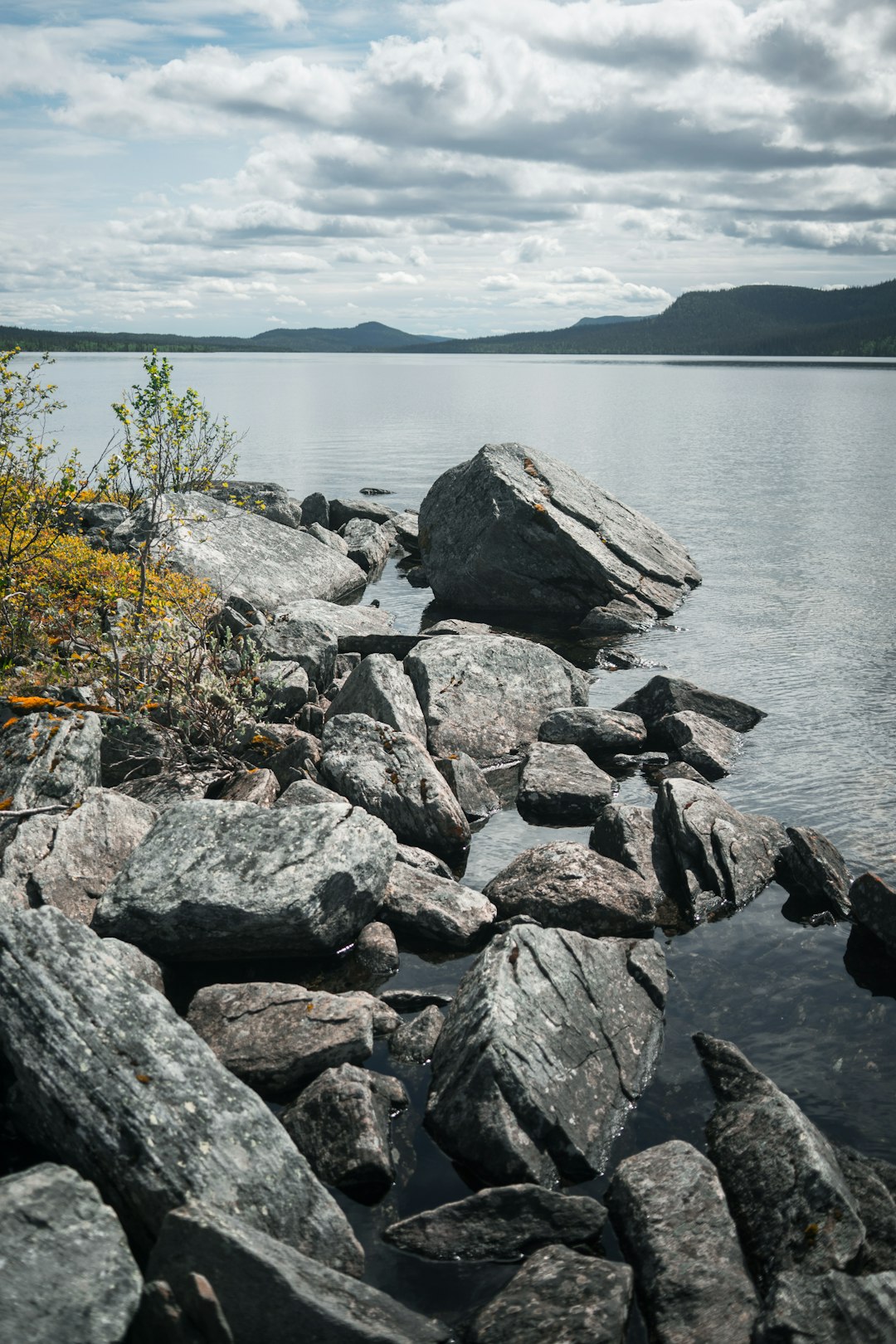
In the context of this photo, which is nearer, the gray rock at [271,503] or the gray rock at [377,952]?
the gray rock at [377,952]

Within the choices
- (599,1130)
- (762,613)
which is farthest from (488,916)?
(762,613)

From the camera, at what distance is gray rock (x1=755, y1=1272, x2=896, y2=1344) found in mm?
6012

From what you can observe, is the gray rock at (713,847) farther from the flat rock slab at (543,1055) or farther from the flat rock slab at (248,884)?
the flat rock slab at (248,884)

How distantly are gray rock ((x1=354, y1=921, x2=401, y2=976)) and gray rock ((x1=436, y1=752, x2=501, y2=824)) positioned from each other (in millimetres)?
3619

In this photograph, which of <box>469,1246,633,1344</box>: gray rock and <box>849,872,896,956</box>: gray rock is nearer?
<box>469,1246,633,1344</box>: gray rock

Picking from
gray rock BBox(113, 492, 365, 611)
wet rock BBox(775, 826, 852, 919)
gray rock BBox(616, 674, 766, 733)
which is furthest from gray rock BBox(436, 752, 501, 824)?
gray rock BBox(113, 492, 365, 611)

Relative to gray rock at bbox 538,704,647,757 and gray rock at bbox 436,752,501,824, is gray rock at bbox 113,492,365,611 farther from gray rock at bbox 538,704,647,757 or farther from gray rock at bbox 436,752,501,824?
gray rock at bbox 436,752,501,824

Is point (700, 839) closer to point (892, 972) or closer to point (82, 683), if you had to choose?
point (892, 972)

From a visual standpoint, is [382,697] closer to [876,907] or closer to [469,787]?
[469,787]

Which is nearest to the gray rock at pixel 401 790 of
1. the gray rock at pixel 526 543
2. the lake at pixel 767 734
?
the lake at pixel 767 734

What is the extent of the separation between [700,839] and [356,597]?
1803 centimetres

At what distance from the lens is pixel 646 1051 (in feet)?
29.9

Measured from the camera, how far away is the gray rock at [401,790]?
1300cm

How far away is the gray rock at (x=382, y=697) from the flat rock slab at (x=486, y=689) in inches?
25.5
